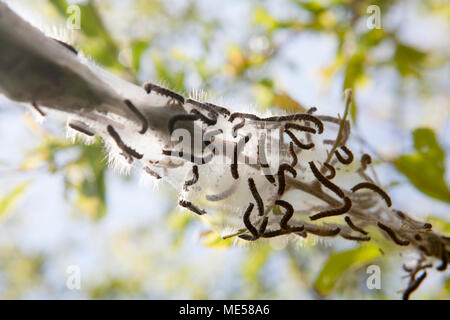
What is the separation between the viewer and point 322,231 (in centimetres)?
91

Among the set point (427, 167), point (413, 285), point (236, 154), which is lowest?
point (413, 285)

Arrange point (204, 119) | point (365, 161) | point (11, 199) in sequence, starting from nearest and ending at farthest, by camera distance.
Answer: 1. point (204, 119)
2. point (365, 161)
3. point (11, 199)

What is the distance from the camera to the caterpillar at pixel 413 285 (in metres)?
1.03

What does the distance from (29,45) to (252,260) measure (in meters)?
1.68

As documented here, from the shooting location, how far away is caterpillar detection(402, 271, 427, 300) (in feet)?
3.39

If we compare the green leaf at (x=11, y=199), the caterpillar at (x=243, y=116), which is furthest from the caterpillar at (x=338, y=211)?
the green leaf at (x=11, y=199)

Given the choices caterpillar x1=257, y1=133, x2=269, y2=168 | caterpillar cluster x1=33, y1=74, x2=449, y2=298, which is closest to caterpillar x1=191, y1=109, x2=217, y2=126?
caterpillar cluster x1=33, y1=74, x2=449, y2=298

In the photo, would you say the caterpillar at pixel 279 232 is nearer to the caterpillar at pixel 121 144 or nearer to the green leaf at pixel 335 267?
the caterpillar at pixel 121 144

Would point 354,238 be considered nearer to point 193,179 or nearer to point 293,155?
point 293,155

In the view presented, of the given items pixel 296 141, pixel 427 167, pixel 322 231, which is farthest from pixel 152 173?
pixel 427 167

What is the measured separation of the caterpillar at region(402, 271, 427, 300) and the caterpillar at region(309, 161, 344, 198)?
0.37 metres

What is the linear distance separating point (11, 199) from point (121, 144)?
42.0 inches

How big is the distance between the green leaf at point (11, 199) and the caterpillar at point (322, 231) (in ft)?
3.80
